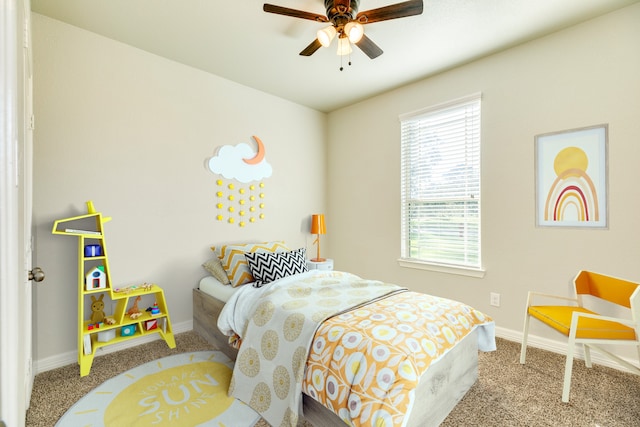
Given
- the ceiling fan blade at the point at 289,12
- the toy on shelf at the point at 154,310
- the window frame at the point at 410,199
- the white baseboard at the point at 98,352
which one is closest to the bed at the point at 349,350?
the toy on shelf at the point at 154,310

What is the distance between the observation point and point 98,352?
7.91 ft

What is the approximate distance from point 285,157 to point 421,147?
1660 mm

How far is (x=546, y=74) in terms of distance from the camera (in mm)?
2484

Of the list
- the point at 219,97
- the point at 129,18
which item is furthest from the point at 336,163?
the point at 129,18

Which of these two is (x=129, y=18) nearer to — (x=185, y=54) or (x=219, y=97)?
(x=185, y=54)

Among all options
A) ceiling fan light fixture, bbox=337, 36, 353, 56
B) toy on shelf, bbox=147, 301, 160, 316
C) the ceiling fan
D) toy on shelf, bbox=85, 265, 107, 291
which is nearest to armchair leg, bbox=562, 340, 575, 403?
the ceiling fan

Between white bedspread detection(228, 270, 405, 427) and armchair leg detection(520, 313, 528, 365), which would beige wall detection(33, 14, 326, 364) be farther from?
armchair leg detection(520, 313, 528, 365)

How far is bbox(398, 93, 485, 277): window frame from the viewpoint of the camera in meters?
2.88

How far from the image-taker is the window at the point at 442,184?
2.94 metres

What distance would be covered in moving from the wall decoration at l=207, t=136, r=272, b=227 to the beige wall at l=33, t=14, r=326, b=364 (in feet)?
0.27

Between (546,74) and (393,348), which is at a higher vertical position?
(546,74)

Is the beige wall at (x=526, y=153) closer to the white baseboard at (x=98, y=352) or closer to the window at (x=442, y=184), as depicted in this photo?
the window at (x=442, y=184)

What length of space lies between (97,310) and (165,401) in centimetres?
103

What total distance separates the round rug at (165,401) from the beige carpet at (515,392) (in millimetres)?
122
